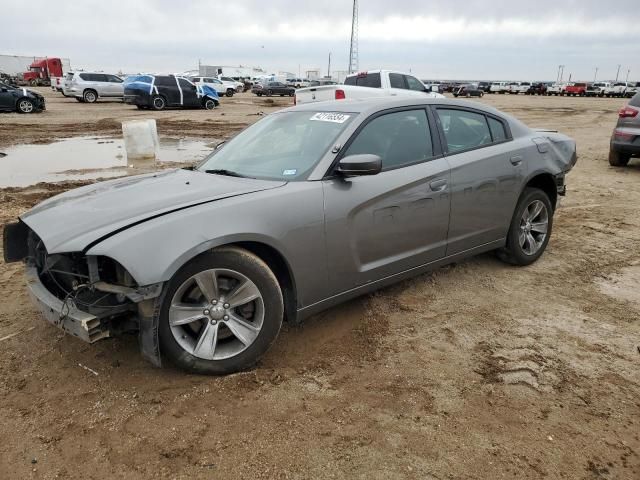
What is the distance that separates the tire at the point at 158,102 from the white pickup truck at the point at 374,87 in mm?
12573

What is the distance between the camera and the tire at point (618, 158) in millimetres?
Result: 10133

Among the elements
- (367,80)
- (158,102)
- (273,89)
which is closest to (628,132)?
(367,80)

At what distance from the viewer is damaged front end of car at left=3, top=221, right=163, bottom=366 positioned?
2617 mm

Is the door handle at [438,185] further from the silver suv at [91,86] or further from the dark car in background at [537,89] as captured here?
the dark car in background at [537,89]

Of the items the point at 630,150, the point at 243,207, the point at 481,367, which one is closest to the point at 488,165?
the point at 481,367

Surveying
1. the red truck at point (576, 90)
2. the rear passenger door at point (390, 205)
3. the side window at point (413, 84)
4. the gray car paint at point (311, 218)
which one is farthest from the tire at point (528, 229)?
the red truck at point (576, 90)

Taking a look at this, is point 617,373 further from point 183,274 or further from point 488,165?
point 183,274

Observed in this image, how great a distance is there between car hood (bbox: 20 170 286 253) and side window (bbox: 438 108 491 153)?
1.64 metres

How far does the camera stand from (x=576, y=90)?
6325 cm

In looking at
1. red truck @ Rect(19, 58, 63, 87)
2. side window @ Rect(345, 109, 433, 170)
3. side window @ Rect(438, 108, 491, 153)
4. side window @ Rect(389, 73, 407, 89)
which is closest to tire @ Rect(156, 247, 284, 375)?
side window @ Rect(345, 109, 433, 170)

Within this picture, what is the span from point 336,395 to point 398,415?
0.37 m

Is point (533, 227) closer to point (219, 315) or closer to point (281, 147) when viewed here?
point (281, 147)

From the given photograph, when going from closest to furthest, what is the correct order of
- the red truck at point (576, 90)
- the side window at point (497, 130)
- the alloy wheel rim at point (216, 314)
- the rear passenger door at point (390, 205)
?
the alloy wheel rim at point (216, 314)
the rear passenger door at point (390, 205)
the side window at point (497, 130)
the red truck at point (576, 90)

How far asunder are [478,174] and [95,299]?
9.76 feet
